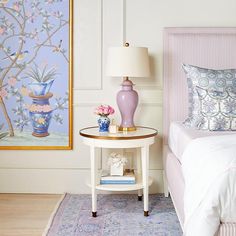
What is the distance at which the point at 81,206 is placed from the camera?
3109mm

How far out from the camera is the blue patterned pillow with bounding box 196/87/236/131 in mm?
2768

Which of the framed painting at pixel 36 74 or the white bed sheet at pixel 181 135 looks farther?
the framed painting at pixel 36 74

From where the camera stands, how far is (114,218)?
111 inches

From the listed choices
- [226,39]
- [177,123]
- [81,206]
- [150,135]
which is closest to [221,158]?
[150,135]

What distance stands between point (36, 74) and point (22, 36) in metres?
0.35

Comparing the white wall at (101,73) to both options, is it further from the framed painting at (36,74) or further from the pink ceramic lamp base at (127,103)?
the pink ceramic lamp base at (127,103)

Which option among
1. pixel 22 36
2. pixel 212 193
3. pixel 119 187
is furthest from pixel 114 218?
pixel 22 36

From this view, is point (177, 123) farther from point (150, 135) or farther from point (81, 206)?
point (81, 206)

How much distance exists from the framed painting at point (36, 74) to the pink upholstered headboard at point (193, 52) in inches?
35.7

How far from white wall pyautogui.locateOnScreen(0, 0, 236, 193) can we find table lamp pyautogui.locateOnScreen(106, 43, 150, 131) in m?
0.32

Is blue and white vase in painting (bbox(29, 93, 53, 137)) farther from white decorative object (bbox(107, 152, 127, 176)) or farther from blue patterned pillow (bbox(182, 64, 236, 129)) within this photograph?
blue patterned pillow (bbox(182, 64, 236, 129))

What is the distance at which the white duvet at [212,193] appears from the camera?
1.66m

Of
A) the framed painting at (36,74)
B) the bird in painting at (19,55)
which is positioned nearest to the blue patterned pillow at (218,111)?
the framed painting at (36,74)

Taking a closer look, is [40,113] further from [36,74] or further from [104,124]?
[104,124]
